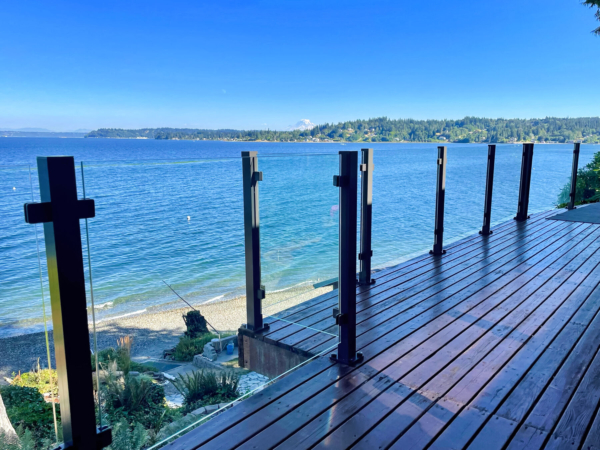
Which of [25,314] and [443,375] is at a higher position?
[25,314]

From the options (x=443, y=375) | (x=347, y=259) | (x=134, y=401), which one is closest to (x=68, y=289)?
(x=134, y=401)

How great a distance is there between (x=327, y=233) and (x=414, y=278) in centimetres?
179

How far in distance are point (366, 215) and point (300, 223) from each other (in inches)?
49.6

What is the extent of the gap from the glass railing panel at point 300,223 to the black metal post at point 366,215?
1105 mm

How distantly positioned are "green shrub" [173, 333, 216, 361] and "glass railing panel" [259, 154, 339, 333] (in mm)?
523

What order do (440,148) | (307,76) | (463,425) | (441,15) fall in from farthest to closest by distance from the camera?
(307,76)
(441,15)
(440,148)
(463,425)

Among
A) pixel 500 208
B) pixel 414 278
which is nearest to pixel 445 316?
pixel 414 278

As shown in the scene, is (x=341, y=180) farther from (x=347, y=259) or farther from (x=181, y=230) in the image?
(x=181, y=230)

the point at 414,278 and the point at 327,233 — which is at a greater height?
the point at 327,233

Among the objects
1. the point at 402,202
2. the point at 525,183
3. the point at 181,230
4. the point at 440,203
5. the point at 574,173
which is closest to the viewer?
the point at 181,230

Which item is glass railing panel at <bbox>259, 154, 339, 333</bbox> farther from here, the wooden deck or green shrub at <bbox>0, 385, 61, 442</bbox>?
green shrub at <bbox>0, 385, 61, 442</bbox>

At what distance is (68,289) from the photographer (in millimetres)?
1273

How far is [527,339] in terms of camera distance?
8.80 ft

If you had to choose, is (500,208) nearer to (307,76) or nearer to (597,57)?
(597,57)
